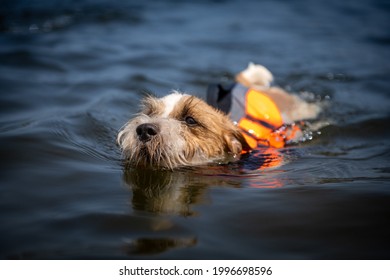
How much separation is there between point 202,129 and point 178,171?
0.55m

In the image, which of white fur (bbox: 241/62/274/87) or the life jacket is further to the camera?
white fur (bbox: 241/62/274/87)

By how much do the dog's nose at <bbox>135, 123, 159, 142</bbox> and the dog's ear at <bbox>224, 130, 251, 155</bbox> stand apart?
Answer: 90 cm

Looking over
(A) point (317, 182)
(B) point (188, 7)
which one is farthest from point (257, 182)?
(B) point (188, 7)

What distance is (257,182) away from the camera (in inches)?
158

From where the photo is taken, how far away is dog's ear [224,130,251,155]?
187 inches

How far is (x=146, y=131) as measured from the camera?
4066 millimetres

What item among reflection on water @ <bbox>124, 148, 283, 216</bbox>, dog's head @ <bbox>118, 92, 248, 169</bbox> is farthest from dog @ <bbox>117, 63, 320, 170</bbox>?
reflection on water @ <bbox>124, 148, 283, 216</bbox>

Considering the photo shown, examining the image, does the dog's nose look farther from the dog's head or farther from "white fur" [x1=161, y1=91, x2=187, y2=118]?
"white fur" [x1=161, y1=91, x2=187, y2=118]

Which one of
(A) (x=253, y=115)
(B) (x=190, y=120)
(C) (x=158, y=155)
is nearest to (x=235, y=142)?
(B) (x=190, y=120)

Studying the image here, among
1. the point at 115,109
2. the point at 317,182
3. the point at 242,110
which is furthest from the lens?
the point at 115,109
